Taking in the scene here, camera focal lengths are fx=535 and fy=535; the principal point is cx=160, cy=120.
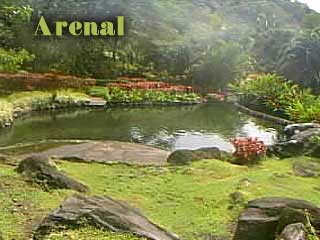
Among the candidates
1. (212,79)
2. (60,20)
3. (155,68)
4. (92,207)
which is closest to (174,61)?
(155,68)

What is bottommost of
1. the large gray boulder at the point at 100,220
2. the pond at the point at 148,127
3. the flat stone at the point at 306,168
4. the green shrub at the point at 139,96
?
the pond at the point at 148,127

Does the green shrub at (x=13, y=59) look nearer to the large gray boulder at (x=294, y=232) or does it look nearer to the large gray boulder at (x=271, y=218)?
the large gray boulder at (x=271, y=218)

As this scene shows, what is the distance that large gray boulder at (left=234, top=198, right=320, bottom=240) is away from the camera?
13.8 ft

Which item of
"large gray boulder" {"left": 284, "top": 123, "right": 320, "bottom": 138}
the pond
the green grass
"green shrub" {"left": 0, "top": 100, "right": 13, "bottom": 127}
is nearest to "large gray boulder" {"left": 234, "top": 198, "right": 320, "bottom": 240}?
the green grass

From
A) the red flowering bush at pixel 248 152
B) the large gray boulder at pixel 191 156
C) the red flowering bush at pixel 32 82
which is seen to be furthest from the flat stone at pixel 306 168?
the red flowering bush at pixel 32 82

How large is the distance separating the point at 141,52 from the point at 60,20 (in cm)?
518

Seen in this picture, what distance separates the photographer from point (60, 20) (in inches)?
880

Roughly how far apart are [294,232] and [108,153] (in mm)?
5162

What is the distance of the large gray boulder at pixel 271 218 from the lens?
13.8ft

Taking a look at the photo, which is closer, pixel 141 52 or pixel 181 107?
pixel 181 107

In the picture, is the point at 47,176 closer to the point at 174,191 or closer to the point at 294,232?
the point at 174,191

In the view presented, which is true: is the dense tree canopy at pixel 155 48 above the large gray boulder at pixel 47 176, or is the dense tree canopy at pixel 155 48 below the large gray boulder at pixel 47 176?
above

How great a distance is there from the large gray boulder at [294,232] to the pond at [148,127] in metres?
6.61

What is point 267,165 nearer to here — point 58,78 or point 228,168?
point 228,168
